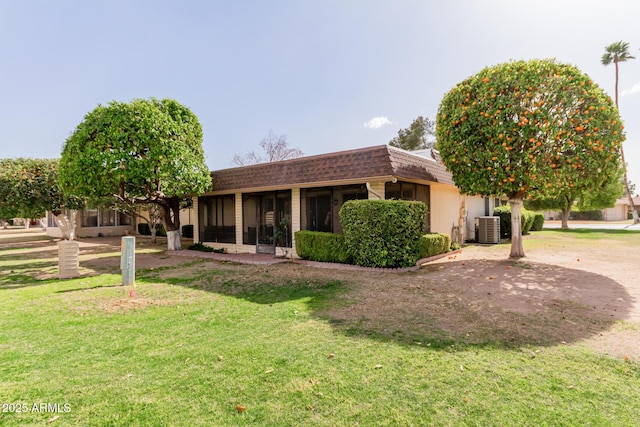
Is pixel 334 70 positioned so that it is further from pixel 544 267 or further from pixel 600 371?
pixel 600 371

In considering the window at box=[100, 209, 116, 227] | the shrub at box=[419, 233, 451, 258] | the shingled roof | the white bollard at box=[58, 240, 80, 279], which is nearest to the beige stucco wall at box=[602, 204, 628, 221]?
the shrub at box=[419, 233, 451, 258]

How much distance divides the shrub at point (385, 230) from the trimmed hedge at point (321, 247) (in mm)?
635

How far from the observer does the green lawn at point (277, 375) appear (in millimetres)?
2344

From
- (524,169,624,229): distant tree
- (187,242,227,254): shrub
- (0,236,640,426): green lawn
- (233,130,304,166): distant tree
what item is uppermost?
(233,130,304,166): distant tree

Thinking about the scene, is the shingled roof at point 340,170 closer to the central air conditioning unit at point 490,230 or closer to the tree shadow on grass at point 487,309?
the tree shadow on grass at point 487,309

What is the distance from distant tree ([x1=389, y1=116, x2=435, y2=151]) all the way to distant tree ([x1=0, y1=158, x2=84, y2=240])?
29.4 meters

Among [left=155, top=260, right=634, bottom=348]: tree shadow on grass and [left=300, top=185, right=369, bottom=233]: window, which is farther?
[left=300, top=185, right=369, bottom=233]: window

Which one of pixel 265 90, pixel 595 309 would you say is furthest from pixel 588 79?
pixel 265 90

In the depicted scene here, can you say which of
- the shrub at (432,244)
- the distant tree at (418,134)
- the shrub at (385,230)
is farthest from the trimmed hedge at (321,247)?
the distant tree at (418,134)

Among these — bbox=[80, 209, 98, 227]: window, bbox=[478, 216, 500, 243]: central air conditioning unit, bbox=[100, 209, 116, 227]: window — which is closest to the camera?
bbox=[478, 216, 500, 243]: central air conditioning unit

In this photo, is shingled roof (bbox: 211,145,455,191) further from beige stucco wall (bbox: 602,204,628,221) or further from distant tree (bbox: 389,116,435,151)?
beige stucco wall (bbox: 602,204,628,221)

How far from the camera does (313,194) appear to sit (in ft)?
35.2

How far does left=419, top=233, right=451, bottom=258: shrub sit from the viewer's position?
9.61 meters

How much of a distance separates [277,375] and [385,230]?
5.75 metres
